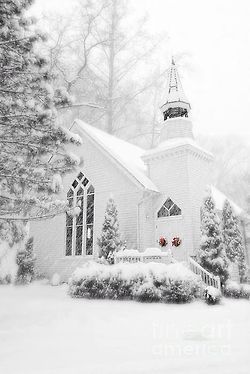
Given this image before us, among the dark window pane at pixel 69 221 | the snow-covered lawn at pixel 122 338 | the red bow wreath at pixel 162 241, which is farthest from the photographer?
the dark window pane at pixel 69 221

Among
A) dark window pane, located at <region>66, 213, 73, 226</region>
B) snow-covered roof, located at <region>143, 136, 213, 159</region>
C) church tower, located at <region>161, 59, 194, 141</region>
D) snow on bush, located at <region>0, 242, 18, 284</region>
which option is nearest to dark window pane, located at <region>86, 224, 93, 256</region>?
dark window pane, located at <region>66, 213, 73, 226</region>

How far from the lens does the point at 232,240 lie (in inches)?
802

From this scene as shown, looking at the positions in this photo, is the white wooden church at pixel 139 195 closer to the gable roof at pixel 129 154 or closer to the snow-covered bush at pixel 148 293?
the gable roof at pixel 129 154

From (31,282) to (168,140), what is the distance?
11.1 metres

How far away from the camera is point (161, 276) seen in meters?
12.8

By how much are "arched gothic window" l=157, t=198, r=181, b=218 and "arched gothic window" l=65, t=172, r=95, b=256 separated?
3.83 meters

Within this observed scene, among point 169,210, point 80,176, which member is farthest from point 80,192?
point 169,210

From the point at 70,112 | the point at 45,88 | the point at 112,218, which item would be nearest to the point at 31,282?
the point at 112,218

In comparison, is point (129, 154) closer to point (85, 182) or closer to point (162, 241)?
point (85, 182)

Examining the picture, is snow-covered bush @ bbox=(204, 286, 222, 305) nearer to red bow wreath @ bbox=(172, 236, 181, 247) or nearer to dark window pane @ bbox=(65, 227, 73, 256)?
red bow wreath @ bbox=(172, 236, 181, 247)

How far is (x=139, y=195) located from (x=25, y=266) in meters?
7.64

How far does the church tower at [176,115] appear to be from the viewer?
2094cm

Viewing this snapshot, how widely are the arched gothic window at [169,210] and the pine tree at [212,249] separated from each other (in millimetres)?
2835

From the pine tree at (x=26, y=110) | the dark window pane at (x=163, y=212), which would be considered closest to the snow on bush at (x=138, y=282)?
the pine tree at (x=26, y=110)
